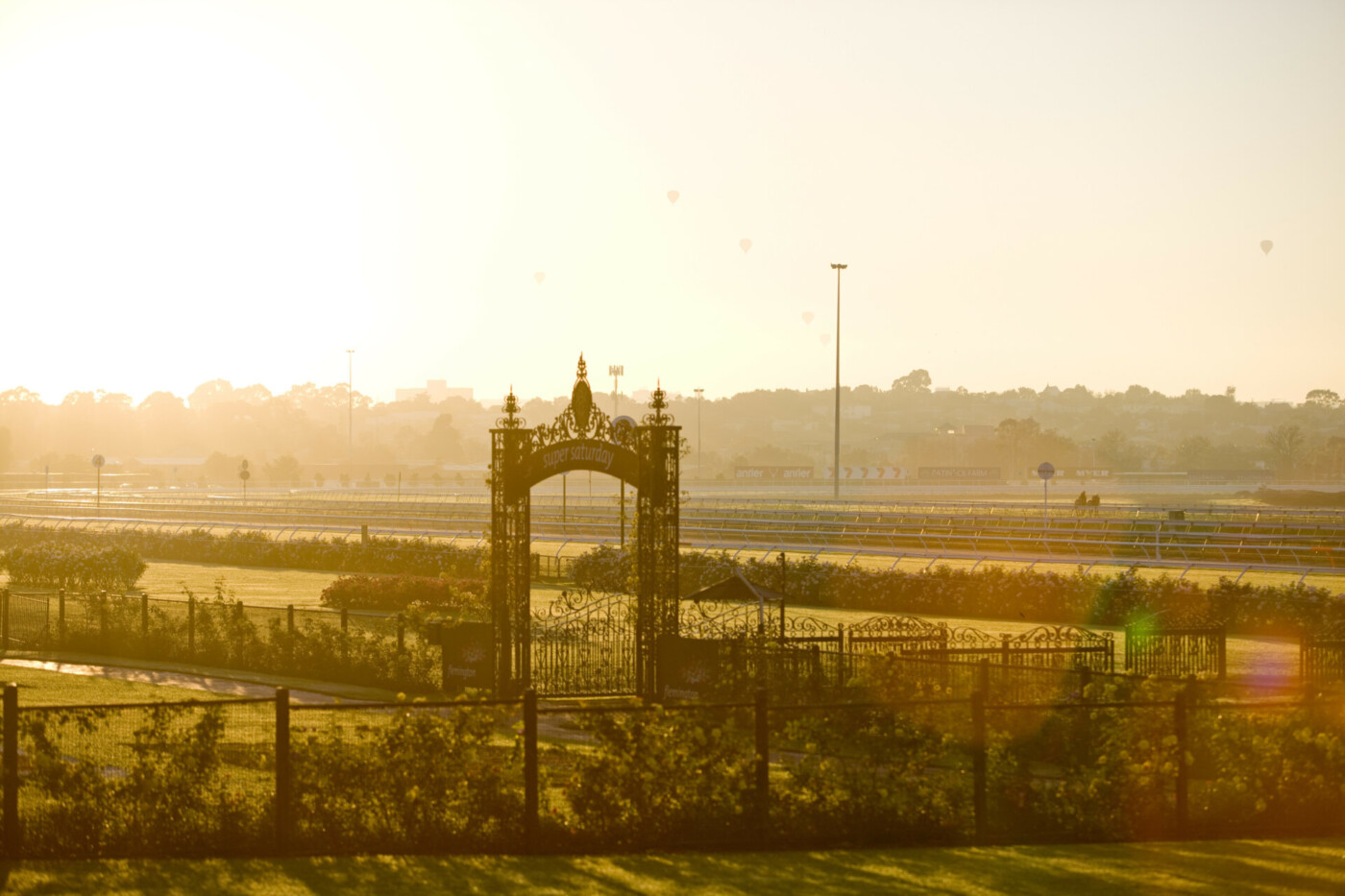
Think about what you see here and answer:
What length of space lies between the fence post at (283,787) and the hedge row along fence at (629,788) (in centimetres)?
2

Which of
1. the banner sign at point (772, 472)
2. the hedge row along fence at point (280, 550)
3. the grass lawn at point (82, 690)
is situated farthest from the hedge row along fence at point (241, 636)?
the banner sign at point (772, 472)

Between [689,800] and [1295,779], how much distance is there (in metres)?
5.22

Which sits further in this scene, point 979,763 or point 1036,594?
point 1036,594

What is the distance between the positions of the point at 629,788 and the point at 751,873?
131 centimetres

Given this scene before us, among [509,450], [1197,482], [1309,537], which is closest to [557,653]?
[509,450]

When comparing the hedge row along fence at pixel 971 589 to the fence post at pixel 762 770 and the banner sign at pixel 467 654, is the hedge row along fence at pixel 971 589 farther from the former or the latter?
the fence post at pixel 762 770

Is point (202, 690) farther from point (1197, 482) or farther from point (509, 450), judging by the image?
point (1197, 482)

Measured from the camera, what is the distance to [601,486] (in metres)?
113

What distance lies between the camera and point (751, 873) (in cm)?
948

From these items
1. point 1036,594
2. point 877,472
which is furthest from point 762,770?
point 877,472

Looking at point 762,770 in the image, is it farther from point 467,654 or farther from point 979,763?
point 467,654

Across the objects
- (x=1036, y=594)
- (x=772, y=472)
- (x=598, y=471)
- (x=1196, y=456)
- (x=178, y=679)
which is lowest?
(x=178, y=679)

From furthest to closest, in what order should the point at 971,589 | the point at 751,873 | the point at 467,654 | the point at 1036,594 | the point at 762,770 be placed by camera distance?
1. the point at 971,589
2. the point at 1036,594
3. the point at 467,654
4. the point at 762,770
5. the point at 751,873

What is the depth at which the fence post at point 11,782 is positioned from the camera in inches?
386
